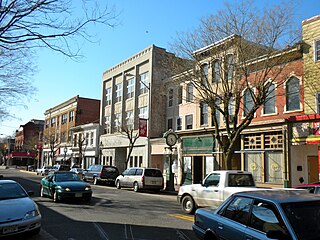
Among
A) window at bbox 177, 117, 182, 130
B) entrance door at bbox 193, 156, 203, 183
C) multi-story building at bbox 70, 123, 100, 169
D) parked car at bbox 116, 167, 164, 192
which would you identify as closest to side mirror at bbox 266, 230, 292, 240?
parked car at bbox 116, 167, 164, 192

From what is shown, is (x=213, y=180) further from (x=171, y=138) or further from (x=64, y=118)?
(x=64, y=118)

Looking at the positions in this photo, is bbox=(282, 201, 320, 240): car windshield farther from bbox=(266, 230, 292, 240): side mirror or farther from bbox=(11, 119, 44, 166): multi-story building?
bbox=(11, 119, 44, 166): multi-story building

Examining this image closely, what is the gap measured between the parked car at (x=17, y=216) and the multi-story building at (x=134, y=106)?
2038 cm

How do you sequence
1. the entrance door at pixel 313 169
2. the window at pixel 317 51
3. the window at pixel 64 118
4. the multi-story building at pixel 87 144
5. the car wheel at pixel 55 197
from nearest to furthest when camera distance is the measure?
1. the car wheel at pixel 55 197
2. the window at pixel 317 51
3. the entrance door at pixel 313 169
4. the multi-story building at pixel 87 144
5. the window at pixel 64 118

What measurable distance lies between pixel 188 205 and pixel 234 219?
7.30 m

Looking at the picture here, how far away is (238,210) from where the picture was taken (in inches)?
203

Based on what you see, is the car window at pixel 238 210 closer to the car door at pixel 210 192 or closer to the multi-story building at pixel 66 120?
the car door at pixel 210 192

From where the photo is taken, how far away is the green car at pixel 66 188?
13852 mm

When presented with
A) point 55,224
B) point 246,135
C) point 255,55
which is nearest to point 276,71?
point 255,55

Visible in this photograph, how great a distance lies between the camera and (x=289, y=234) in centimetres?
394

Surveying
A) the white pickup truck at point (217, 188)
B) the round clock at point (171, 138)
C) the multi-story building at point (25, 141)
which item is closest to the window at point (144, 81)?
the round clock at point (171, 138)

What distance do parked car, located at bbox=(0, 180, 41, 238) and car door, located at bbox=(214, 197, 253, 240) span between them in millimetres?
4506

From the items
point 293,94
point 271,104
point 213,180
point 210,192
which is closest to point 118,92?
point 271,104

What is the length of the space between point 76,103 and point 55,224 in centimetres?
4655
